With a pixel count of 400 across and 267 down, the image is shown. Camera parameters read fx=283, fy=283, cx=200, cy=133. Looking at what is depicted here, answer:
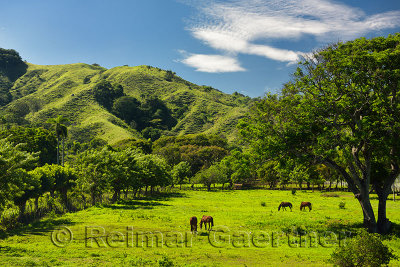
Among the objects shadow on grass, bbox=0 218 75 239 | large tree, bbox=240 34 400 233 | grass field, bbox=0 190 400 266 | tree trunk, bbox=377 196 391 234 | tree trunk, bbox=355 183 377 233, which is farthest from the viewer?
shadow on grass, bbox=0 218 75 239

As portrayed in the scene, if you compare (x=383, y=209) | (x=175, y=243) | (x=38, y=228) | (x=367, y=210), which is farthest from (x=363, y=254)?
(x=38, y=228)

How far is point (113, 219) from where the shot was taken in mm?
32906

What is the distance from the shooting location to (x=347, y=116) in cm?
2444

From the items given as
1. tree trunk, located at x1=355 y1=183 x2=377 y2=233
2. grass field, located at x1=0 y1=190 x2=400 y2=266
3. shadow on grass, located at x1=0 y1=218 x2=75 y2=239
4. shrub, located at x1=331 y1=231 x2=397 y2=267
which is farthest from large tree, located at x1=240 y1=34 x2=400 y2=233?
shadow on grass, located at x1=0 y1=218 x2=75 y2=239

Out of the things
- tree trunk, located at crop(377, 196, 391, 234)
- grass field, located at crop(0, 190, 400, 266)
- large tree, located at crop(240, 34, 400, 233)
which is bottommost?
grass field, located at crop(0, 190, 400, 266)

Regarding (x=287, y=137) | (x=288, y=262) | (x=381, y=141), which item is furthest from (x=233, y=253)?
(x=381, y=141)

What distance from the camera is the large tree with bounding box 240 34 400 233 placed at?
22031 millimetres

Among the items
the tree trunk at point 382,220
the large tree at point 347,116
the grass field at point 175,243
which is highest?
the large tree at point 347,116

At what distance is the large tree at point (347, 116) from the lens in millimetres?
22031

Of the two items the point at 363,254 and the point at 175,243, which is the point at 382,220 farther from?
the point at 175,243

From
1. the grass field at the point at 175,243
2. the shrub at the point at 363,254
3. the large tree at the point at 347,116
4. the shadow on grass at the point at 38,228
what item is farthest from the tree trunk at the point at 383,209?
the shadow on grass at the point at 38,228

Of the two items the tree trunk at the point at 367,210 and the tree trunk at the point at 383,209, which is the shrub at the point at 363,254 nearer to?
the tree trunk at the point at 367,210

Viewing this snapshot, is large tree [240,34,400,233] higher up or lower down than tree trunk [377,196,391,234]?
higher up

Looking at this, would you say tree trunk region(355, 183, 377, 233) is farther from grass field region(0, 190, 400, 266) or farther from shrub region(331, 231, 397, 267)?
shrub region(331, 231, 397, 267)
